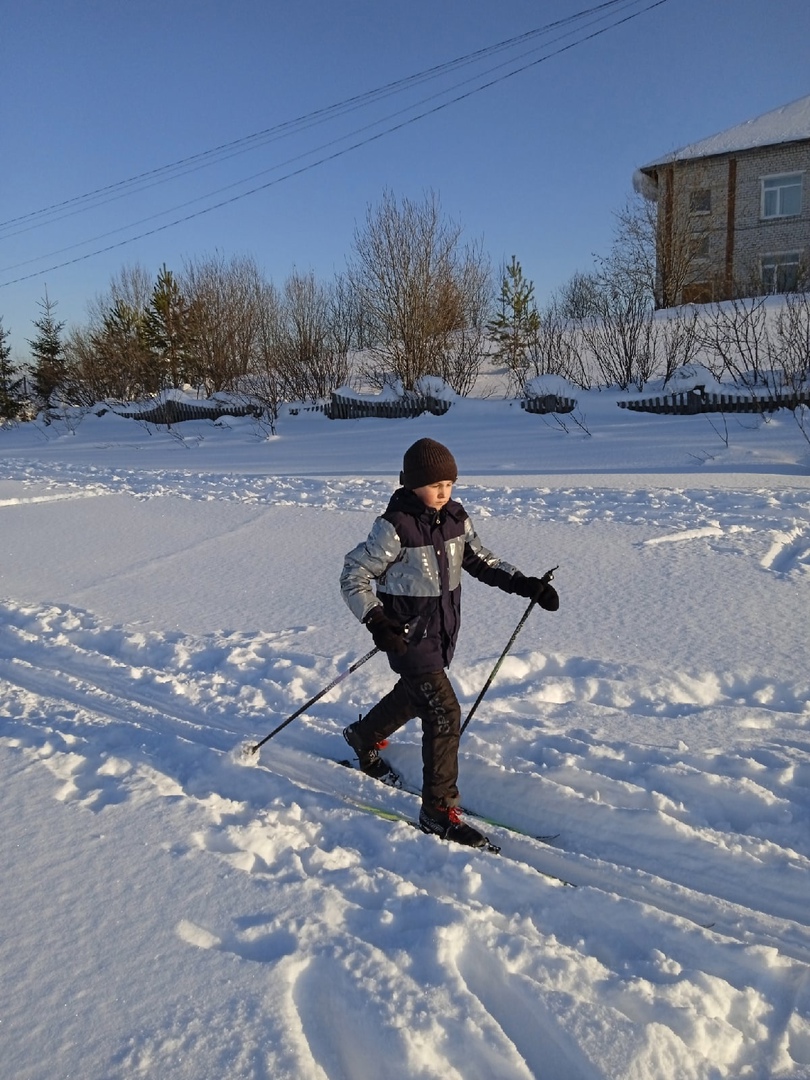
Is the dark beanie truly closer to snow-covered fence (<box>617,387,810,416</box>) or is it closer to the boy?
the boy

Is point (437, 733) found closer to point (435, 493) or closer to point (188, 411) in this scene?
point (435, 493)

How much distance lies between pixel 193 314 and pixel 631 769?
82.0ft

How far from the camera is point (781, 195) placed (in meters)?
28.5

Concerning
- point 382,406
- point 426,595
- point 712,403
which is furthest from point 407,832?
point 382,406

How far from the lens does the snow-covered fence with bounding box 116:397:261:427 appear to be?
68.6 ft

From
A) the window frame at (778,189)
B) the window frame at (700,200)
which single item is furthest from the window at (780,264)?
the window frame at (700,200)

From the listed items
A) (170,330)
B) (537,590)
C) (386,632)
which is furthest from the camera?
(170,330)

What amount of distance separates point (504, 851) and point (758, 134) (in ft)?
108

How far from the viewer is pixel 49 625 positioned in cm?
514

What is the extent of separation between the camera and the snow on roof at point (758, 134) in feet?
91.5

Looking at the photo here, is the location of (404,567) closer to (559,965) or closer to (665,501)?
(559,965)

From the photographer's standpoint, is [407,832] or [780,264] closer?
[407,832]

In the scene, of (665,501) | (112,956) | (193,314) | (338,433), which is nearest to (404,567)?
(112,956)

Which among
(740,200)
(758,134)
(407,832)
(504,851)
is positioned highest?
(758,134)
